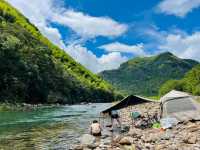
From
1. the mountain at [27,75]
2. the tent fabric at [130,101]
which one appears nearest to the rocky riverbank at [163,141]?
the tent fabric at [130,101]

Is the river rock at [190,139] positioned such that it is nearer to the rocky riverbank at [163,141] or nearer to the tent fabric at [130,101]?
the rocky riverbank at [163,141]

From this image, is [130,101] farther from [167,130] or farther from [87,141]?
[87,141]

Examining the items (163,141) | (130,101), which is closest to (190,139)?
(163,141)

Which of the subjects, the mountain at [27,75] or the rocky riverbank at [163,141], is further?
the mountain at [27,75]

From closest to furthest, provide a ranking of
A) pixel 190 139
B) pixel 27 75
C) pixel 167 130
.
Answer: pixel 190 139 → pixel 167 130 → pixel 27 75

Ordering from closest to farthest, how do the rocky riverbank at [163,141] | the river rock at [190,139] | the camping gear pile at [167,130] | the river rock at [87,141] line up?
the rocky riverbank at [163,141]
the river rock at [190,139]
the camping gear pile at [167,130]
the river rock at [87,141]

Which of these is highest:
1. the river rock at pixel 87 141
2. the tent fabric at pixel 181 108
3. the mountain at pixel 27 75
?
the mountain at pixel 27 75

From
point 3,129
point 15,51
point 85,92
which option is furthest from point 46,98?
point 3,129

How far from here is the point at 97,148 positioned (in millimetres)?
33188

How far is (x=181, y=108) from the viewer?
42656mm

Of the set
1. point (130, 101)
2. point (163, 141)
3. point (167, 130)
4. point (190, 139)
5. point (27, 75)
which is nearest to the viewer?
point (190, 139)

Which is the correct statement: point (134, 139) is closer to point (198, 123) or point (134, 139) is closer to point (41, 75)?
point (198, 123)

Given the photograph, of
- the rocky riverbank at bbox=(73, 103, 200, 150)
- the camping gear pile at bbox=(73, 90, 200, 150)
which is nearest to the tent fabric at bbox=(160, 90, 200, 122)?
the camping gear pile at bbox=(73, 90, 200, 150)

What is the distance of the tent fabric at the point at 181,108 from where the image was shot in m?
41.4
